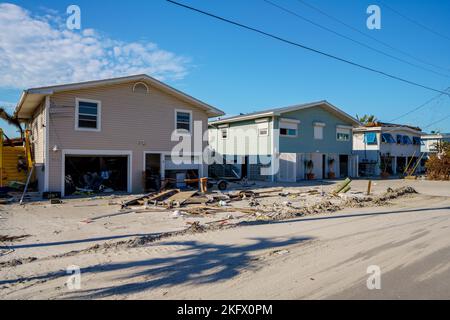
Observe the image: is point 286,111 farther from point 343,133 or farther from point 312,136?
point 343,133

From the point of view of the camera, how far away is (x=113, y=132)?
17750 mm

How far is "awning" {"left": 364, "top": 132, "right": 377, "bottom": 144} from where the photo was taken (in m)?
36.5

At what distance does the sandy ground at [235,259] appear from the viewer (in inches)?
182

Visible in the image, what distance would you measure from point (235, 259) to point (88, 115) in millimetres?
13826

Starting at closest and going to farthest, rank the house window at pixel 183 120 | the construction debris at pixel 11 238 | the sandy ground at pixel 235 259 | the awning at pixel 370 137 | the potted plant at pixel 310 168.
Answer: the sandy ground at pixel 235 259 < the construction debris at pixel 11 238 < the house window at pixel 183 120 < the potted plant at pixel 310 168 < the awning at pixel 370 137

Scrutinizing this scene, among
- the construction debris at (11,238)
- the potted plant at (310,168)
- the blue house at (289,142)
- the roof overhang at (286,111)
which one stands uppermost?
A: the roof overhang at (286,111)

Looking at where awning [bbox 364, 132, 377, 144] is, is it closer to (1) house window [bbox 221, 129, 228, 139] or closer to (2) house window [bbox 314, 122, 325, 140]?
(2) house window [bbox 314, 122, 325, 140]

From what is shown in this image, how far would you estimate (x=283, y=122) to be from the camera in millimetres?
27812

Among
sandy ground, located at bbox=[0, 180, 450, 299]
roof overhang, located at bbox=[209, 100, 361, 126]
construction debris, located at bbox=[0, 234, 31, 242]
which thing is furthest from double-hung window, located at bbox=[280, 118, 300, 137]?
construction debris, located at bbox=[0, 234, 31, 242]

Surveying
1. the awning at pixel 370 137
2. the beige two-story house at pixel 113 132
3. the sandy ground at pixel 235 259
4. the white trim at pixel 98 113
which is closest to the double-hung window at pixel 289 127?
the beige two-story house at pixel 113 132

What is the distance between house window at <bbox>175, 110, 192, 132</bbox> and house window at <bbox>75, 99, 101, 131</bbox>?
182 inches

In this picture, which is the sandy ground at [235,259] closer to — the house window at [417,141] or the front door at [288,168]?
the front door at [288,168]

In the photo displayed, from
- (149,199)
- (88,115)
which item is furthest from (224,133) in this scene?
(149,199)

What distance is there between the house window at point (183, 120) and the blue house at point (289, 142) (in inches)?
348
